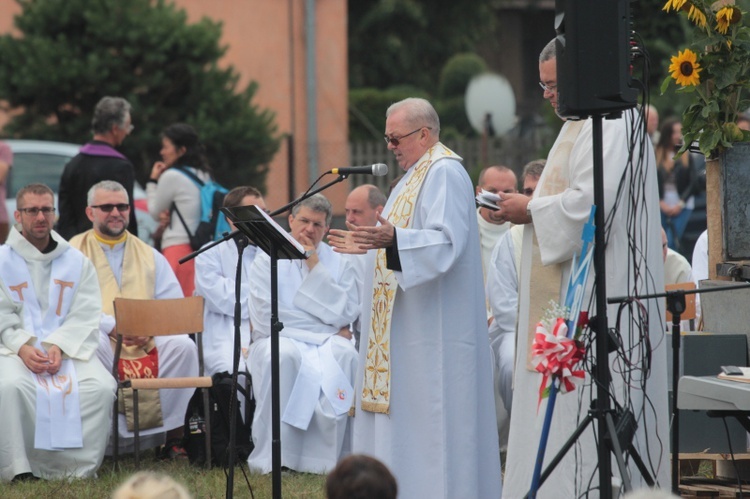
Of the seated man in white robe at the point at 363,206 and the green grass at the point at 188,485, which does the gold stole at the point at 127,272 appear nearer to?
the green grass at the point at 188,485

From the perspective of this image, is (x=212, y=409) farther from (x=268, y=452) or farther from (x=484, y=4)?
(x=484, y=4)

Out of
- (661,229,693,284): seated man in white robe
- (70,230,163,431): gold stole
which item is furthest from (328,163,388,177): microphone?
(661,229,693,284): seated man in white robe

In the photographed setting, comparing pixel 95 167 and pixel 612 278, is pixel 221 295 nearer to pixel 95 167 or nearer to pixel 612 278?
pixel 95 167

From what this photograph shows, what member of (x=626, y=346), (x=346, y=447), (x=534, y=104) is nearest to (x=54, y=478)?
(x=346, y=447)

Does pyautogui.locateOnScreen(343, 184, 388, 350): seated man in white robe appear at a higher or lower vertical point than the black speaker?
lower

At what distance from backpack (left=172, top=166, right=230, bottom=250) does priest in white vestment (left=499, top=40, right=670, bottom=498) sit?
4407 millimetres

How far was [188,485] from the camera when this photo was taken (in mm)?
7145

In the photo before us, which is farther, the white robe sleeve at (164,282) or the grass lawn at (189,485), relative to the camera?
the white robe sleeve at (164,282)

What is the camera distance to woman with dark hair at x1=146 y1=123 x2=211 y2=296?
9.72 m

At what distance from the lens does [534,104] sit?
33.5 m

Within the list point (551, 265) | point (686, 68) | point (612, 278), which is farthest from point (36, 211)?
point (686, 68)

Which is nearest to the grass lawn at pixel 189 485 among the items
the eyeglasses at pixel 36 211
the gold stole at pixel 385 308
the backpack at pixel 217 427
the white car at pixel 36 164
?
the backpack at pixel 217 427

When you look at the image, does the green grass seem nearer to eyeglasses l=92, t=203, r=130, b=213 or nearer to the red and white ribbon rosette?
eyeglasses l=92, t=203, r=130, b=213

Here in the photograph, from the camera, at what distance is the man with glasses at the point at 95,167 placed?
9562 mm
